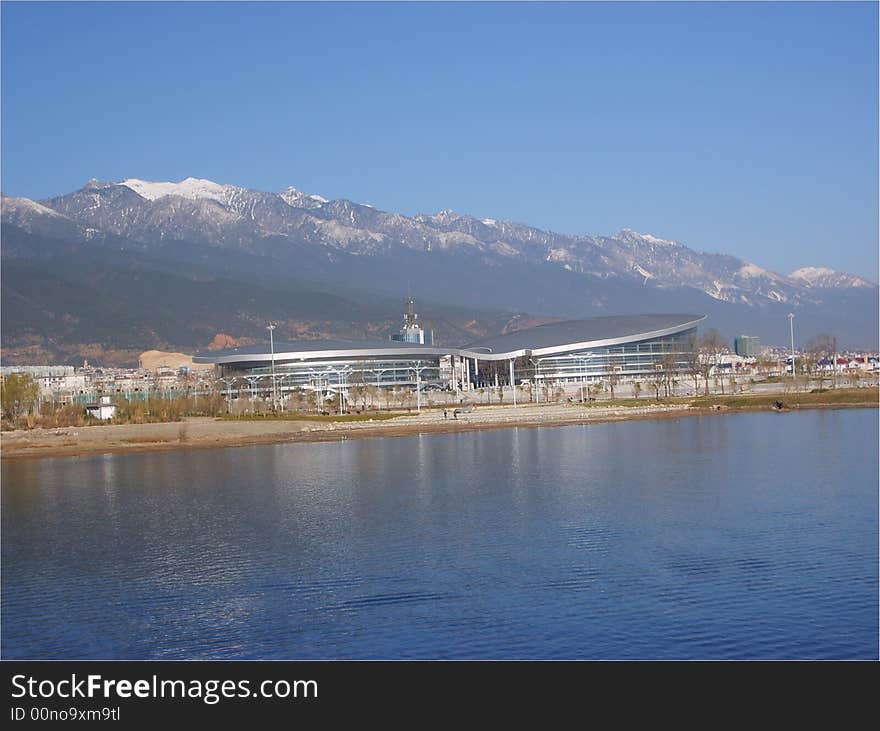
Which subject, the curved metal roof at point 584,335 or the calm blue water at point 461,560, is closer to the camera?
the calm blue water at point 461,560

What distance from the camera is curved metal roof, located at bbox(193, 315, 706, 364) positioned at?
2795 inches

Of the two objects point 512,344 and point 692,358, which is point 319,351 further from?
point 692,358

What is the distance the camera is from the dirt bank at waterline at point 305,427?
38750 millimetres

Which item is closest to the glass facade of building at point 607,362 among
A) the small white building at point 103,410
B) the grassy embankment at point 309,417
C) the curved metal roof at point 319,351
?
the curved metal roof at point 319,351

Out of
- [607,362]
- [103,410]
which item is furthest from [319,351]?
[103,410]

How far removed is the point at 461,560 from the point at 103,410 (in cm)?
3663

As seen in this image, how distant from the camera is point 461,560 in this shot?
16000mm

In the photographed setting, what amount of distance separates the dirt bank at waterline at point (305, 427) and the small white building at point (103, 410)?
3976 mm

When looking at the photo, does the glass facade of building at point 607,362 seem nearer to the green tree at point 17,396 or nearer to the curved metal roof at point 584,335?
the curved metal roof at point 584,335

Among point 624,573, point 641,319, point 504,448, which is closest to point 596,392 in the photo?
point 641,319

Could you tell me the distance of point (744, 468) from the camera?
81.8ft

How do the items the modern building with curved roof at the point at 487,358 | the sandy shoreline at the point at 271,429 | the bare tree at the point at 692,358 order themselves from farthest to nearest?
the modern building with curved roof at the point at 487,358 → the bare tree at the point at 692,358 → the sandy shoreline at the point at 271,429
